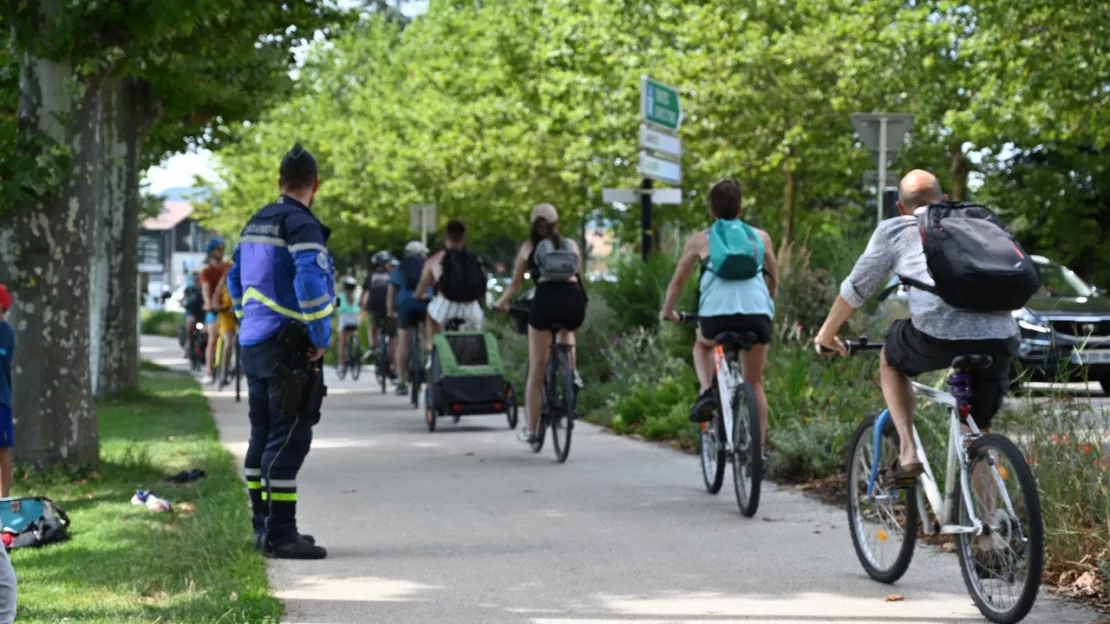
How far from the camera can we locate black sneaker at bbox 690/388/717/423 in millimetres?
9773

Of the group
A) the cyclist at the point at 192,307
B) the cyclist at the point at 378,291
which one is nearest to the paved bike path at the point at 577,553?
the cyclist at the point at 378,291

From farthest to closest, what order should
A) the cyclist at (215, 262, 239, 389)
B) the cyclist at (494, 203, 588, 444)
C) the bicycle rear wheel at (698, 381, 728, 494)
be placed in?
the cyclist at (215, 262, 239, 389) → the cyclist at (494, 203, 588, 444) → the bicycle rear wheel at (698, 381, 728, 494)

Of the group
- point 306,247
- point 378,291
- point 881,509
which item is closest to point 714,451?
point 881,509

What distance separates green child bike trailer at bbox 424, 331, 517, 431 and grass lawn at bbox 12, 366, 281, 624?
2.16 meters

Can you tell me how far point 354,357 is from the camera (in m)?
25.1

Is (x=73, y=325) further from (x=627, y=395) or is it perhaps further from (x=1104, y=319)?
(x=1104, y=319)

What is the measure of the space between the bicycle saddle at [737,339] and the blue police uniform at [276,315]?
254 centimetres

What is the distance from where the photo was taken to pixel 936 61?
2966 cm

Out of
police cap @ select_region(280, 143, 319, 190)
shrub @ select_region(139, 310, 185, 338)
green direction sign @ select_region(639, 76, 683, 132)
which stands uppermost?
green direction sign @ select_region(639, 76, 683, 132)

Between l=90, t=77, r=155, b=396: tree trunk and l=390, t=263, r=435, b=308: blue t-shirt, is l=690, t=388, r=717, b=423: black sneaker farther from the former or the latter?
l=90, t=77, r=155, b=396: tree trunk

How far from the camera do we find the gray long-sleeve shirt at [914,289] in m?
6.25

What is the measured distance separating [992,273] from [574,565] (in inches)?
98.8

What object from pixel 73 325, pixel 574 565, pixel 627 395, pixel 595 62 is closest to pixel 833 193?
pixel 595 62

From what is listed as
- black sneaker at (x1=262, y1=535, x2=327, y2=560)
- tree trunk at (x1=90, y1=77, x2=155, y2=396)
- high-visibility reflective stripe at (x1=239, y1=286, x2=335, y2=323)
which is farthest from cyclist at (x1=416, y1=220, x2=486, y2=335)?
black sneaker at (x1=262, y1=535, x2=327, y2=560)
